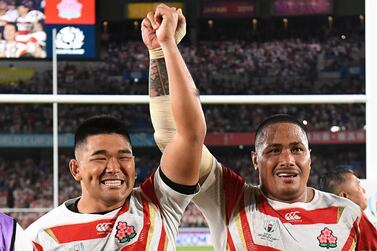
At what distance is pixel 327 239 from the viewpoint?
5.53 feet

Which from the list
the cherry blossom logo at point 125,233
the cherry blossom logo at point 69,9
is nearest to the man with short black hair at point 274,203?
the cherry blossom logo at point 125,233

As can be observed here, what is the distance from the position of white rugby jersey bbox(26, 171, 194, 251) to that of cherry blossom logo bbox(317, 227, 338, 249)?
31 centimetres

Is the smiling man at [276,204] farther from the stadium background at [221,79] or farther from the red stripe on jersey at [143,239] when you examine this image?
the stadium background at [221,79]

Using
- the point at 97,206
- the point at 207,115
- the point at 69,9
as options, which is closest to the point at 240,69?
the point at 207,115

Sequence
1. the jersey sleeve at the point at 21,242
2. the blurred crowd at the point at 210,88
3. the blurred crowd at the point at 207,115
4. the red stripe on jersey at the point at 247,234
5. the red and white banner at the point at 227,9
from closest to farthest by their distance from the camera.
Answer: the jersey sleeve at the point at 21,242 < the red stripe on jersey at the point at 247,234 < the blurred crowd at the point at 210,88 < the blurred crowd at the point at 207,115 < the red and white banner at the point at 227,9

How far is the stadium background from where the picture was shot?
1169cm

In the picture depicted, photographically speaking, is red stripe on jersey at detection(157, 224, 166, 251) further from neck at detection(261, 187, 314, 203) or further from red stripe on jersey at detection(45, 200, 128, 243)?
neck at detection(261, 187, 314, 203)

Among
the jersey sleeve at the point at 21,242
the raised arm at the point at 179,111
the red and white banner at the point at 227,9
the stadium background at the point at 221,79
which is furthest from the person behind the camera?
the red and white banner at the point at 227,9

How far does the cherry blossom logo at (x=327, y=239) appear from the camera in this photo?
168 cm

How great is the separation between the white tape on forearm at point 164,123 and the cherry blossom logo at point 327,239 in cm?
30

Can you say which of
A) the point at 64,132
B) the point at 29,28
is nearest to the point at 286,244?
the point at 29,28

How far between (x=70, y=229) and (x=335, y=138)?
1075 cm

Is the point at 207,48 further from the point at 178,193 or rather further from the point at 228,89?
the point at 178,193

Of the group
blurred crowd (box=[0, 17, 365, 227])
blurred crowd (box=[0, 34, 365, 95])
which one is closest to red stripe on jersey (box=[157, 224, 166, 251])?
blurred crowd (box=[0, 17, 365, 227])
